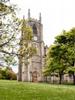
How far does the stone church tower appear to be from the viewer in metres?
97.2

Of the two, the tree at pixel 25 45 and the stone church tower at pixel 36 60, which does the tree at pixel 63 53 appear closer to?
the tree at pixel 25 45

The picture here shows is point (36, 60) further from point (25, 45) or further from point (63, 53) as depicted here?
point (25, 45)

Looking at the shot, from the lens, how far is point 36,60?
339 feet

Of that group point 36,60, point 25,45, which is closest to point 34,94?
point 25,45

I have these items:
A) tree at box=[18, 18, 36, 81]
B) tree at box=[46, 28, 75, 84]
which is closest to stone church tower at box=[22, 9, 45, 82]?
tree at box=[46, 28, 75, 84]

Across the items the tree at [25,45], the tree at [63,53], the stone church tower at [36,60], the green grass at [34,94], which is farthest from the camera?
the stone church tower at [36,60]

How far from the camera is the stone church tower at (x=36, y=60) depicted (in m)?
97.2

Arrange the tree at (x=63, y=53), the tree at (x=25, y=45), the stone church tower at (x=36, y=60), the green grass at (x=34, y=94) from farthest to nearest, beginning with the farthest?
the stone church tower at (x=36, y=60) < the tree at (x=63, y=53) < the tree at (x=25, y=45) < the green grass at (x=34, y=94)

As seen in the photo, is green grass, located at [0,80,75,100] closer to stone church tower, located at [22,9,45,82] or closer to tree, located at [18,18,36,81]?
tree, located at [18,18,36,81]

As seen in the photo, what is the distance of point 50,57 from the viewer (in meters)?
65.9

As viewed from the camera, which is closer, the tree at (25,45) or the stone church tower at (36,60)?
Result: the tree at (25,45)

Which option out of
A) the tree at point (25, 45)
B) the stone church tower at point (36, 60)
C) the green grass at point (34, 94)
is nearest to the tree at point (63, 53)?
the tree at point (25, 45)

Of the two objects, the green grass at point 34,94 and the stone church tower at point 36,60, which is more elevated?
the stone church tower at point 36,60

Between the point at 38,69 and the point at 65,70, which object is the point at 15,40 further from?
the point at 38,69
